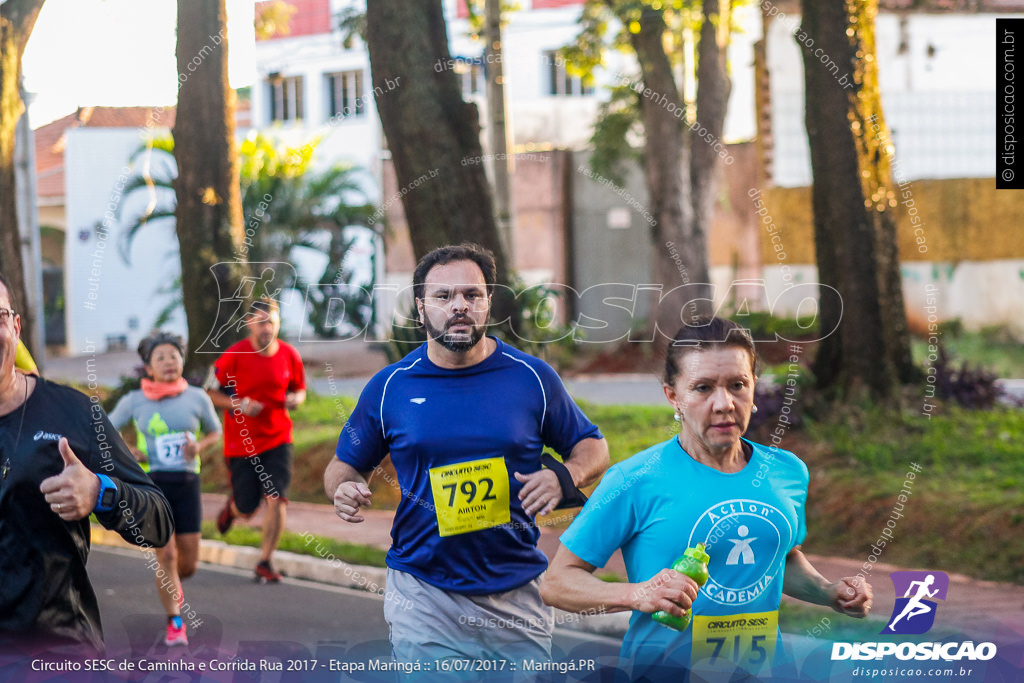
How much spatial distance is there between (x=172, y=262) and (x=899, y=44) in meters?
15.0

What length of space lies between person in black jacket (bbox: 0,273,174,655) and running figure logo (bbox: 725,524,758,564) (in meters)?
1.53

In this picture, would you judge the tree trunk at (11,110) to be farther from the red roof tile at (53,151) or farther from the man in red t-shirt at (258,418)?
the red roof tile at (53,151)

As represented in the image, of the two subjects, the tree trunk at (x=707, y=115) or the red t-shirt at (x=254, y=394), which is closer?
the red t-shirt at (x=254, y=394)

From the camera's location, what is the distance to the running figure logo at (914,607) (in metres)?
4.01

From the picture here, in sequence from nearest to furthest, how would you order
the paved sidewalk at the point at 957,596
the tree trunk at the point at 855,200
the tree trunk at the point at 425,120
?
the paved sidewalk at the point at 957,596, the tree trunk at the point at 425,120, the tree trunk at the point at 855,200

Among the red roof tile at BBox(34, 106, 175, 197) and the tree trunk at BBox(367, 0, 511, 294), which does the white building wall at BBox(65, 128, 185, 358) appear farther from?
the tree trunk at BBox(367, 0, 511, 294)

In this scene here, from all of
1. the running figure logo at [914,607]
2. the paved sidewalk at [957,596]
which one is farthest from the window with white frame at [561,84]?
the running figure logo at [914,607]

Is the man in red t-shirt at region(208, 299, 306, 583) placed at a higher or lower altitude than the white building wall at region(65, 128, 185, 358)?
lower

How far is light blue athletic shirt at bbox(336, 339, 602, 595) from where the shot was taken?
3961 mm

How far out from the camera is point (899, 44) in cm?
2262

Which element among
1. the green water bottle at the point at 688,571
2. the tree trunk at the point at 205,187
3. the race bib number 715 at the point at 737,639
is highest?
the tree trunk at the point at 205,187

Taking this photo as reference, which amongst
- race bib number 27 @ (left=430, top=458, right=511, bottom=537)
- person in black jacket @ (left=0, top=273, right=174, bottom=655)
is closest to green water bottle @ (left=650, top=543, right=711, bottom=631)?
race bib number 27 @ (left=430, top=458, right=511, bottom=537)

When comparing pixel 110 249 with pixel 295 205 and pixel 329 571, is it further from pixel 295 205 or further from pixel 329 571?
pixel 329 571

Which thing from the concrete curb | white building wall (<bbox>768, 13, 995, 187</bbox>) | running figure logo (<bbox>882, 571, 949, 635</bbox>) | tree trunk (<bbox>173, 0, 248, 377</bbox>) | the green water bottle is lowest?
the concrete curb
